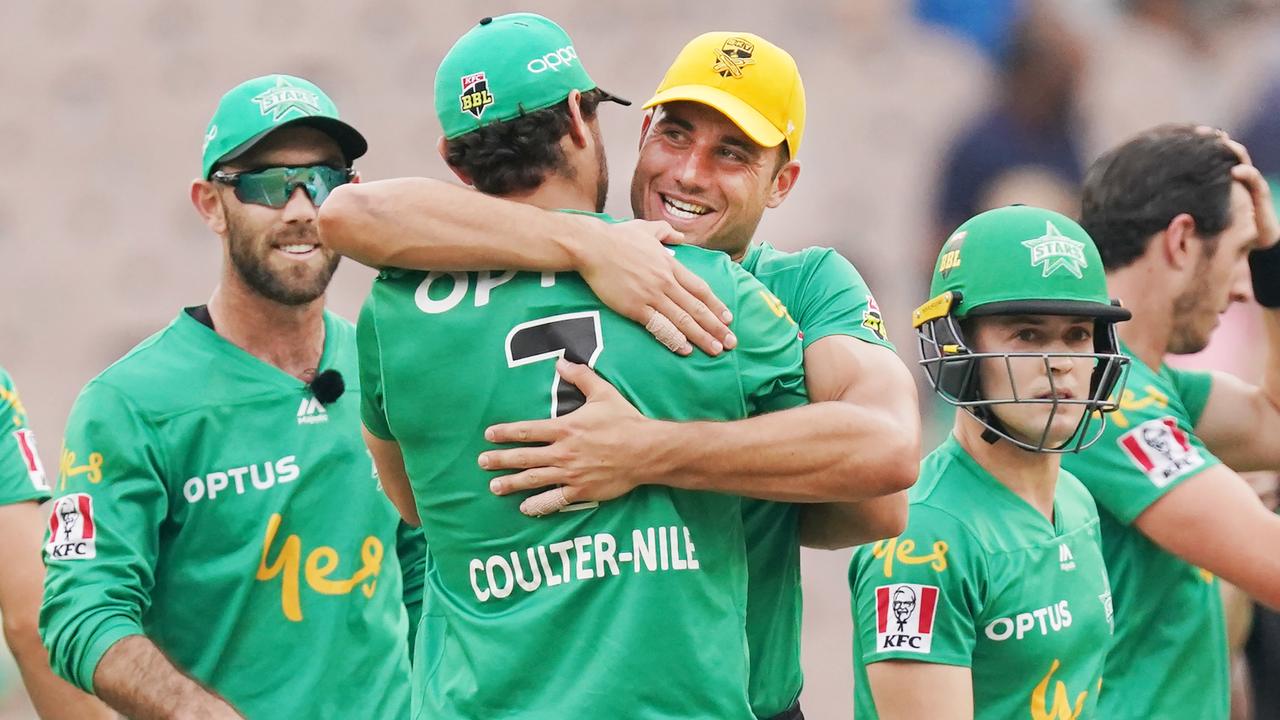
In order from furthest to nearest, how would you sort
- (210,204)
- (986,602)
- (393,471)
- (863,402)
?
(210,204), (986,602), (393,471), (863,402)

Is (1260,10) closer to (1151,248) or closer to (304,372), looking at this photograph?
(1151,248)

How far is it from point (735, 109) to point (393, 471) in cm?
105

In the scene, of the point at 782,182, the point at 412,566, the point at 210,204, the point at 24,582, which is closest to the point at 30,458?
the point at 24,582

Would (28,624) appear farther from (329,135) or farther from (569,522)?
(569,522)

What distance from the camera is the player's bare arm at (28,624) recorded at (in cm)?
484

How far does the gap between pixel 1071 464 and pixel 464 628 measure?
1956 mm

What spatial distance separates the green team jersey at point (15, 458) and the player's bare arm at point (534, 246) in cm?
229

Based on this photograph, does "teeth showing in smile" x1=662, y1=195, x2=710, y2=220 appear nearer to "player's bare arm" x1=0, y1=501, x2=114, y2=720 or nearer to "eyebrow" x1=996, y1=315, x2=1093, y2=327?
"eyebrow" x1=996, y1=315, x2=1093, y2=327

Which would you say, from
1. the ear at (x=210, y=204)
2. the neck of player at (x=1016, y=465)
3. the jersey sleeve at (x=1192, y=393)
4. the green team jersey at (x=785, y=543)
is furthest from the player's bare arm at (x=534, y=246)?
the jersey sleeve at (x=1192, y=393)

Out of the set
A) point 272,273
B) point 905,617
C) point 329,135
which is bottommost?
point 905,617

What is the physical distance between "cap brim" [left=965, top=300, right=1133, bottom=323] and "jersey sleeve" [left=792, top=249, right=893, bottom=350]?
54cm

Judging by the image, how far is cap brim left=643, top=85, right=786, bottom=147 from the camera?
3424 mm

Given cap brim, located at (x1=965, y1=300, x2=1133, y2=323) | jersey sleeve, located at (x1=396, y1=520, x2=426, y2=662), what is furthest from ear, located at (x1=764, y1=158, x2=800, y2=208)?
jersey sleeve, located at (x1=396, y1=520, x2=426, y2=662)

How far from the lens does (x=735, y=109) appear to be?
3.45 metres
